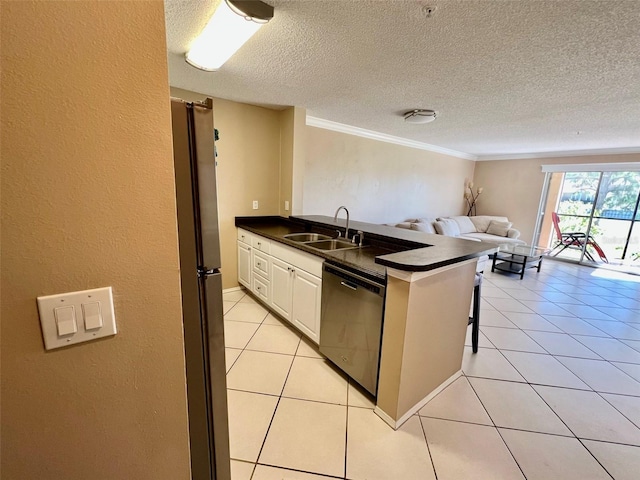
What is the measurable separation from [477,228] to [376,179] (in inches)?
128

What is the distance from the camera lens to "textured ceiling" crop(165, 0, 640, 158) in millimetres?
1455

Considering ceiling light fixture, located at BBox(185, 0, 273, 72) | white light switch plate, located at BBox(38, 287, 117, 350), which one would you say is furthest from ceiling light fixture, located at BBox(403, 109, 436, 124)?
→ white light switch plate, located at BBox(38, 287, 117, 350)

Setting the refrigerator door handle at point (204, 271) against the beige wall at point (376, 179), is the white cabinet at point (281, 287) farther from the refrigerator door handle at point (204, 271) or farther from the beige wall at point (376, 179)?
the beige wall at point (376, 179)

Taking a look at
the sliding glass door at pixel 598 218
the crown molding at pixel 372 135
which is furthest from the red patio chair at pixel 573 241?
the crown molding at pixel 372 135

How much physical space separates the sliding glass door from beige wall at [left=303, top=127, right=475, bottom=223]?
7.40 feet

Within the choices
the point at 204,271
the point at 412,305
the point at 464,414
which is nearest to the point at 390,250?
the point at 412,305

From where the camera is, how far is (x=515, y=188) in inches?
251

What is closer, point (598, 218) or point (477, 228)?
point (598, 218)

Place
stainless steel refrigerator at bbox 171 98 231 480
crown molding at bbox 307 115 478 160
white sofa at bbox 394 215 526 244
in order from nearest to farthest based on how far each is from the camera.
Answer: stainless steel refrigerator at bbox 171 98 231 480 < crown molding at bbox 307 115 478 160 < white sofa at bbox 394 215 526 244

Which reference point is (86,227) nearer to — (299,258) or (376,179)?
(299,258)

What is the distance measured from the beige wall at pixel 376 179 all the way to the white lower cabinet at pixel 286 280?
1.38m

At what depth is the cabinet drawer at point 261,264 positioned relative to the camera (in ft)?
9.24

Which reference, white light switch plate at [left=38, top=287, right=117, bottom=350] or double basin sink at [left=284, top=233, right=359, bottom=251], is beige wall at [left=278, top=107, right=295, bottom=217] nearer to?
double basin sink at [left=284, top=233, right=359, bottom=251]

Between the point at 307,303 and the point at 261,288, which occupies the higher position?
the point at 307,303
